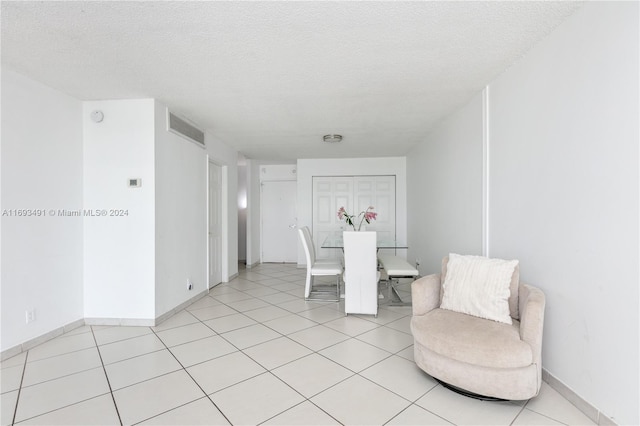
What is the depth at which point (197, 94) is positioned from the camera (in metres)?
2.91

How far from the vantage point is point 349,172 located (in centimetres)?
623

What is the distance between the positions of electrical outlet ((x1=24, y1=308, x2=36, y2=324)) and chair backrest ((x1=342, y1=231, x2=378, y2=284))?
9.72 ft

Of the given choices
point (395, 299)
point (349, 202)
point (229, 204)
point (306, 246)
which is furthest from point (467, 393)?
point (349, 202)

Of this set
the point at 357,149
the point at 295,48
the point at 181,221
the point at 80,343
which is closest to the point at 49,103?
the point at 181,221

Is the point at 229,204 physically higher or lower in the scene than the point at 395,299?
higher

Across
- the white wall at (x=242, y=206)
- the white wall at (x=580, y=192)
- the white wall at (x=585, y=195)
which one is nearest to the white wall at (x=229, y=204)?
the white wall at (x=242, y=206)

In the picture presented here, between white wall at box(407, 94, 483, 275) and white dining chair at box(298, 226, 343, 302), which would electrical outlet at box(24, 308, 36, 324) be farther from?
white wall at box(407, 94, 483, 275)

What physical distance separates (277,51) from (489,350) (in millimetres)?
2403

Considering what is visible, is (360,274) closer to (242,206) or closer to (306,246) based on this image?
(306,246)

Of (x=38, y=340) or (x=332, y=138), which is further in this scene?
(x=332, y=138)

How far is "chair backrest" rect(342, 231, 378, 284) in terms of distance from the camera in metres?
3.27

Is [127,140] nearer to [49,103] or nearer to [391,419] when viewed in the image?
[49,103]

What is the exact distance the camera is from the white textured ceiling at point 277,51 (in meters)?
1.69

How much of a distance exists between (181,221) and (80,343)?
152 centimetres
